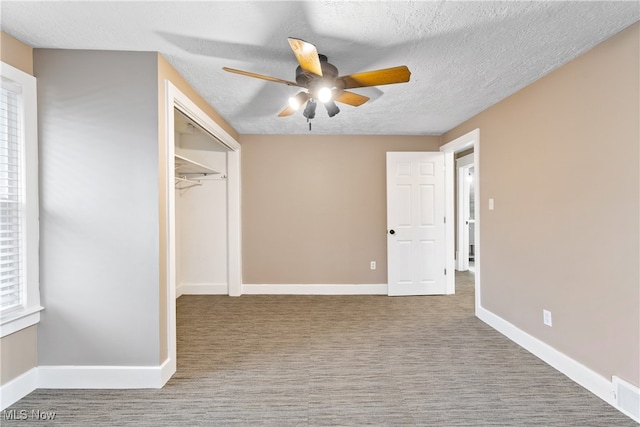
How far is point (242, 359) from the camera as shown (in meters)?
2.51

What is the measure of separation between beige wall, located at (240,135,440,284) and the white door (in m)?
0.19

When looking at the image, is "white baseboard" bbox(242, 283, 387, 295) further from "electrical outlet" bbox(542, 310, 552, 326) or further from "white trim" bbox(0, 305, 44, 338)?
"white trim" bbox(0, 305, 44, 338)

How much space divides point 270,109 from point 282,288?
8.16 feet

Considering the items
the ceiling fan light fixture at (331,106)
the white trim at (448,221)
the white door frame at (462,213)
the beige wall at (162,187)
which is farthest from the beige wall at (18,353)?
the white door frame at (462,213)

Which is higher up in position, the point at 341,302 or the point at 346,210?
the point at 346,210

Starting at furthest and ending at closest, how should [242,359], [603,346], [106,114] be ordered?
1. [242,359]
2. [106,114]
3. [603,346]

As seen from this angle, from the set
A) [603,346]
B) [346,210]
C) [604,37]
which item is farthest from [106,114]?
[603,346]

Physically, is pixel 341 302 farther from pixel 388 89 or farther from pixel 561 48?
pixel 561 48

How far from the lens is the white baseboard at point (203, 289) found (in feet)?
14.4

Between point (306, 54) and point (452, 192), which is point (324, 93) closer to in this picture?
point (306, 54)

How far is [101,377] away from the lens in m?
2.12

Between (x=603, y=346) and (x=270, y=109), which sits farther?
(x=270, y=109)

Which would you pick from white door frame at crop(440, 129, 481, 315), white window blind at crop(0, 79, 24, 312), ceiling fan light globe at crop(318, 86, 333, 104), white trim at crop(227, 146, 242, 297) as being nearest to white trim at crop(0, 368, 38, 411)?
white window blind at crop(0, 79, 24, 312)

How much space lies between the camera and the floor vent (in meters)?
1.76
